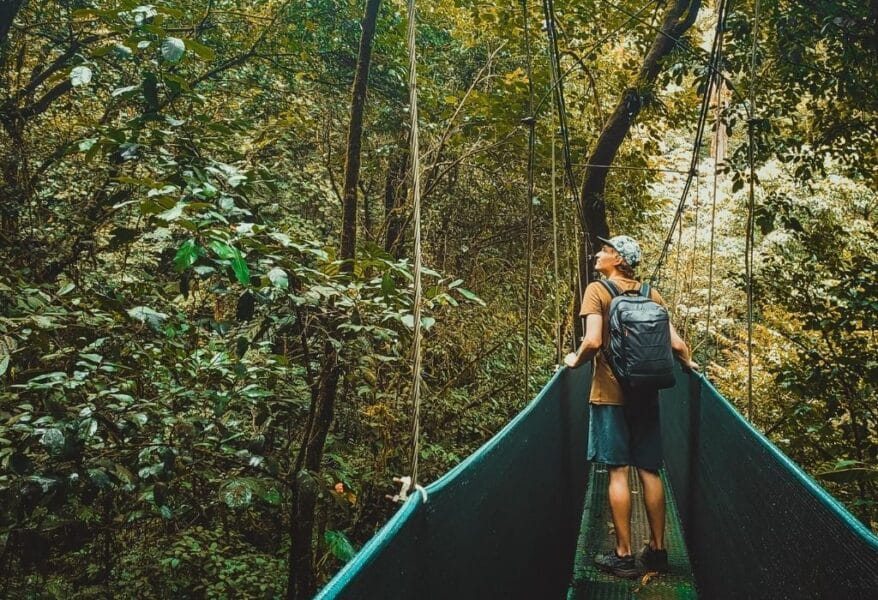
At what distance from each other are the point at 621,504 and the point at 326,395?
102cm

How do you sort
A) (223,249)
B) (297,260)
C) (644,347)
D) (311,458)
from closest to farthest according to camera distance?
(223,249), (644,347), (297,260), (311,458)

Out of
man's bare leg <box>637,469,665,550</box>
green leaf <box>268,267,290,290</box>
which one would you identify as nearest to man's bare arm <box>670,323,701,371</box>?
man's bare leg <box>637,469,665,550</box>

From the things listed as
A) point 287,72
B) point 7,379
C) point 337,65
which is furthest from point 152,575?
point 337,65

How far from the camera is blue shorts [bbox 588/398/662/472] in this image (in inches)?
64.6

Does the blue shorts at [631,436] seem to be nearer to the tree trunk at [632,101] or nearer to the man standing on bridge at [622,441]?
the man standing on bridge at [622,441]

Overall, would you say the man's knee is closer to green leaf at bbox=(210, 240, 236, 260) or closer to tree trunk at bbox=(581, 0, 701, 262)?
green leaf at bbox=(210, 240, 236, 260)

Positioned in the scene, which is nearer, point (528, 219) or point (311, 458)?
point (311, 458)

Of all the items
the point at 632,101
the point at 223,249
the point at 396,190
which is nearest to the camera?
the point at 223,249

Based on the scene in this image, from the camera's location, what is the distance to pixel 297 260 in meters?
1.94

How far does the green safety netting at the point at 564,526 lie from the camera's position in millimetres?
617

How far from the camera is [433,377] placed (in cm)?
379

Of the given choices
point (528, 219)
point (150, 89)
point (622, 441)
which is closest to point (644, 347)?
point (622, 441)

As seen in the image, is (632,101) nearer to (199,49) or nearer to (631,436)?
(631,436)

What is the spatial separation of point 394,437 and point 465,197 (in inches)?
77.7
